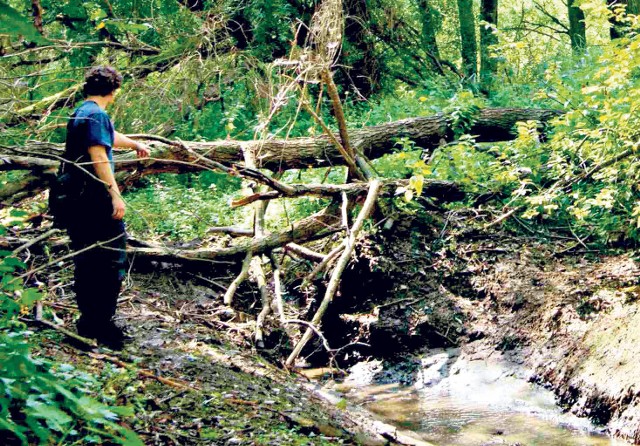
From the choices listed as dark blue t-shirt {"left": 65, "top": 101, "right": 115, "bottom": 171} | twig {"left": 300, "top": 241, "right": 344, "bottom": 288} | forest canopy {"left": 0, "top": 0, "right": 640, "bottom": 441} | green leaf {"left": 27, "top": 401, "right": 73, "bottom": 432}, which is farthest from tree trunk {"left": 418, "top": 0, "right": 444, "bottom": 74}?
green leaf {"left": 27, "top": 401, "right": 73, "bottom": 432}

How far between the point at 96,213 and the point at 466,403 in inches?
127

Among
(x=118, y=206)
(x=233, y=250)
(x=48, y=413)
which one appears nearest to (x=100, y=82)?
(x=118, y=206)

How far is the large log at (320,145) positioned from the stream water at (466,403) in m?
2.66

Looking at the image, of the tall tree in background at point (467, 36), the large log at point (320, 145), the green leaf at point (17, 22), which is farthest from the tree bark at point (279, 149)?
the tall tree in background at point (467, 36)

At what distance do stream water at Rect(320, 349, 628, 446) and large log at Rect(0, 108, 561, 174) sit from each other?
105 inches

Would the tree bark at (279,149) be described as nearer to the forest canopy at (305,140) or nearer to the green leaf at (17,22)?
the forest canopy at (305,140)

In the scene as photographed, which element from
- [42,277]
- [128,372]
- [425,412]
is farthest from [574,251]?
[42,277]

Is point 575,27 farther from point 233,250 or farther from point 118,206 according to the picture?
point 118,206

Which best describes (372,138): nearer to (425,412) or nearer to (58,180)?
(425,412)

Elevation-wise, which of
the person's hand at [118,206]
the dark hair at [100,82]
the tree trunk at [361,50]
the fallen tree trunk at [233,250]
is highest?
the tree trunk at [361,50]

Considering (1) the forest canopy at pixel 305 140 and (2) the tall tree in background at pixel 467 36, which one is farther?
(2) the tall tree in background at pixel 467 36

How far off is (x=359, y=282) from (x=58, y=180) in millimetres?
3431

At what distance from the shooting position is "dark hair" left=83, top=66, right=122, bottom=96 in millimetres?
5008

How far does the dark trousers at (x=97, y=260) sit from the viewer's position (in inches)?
198
